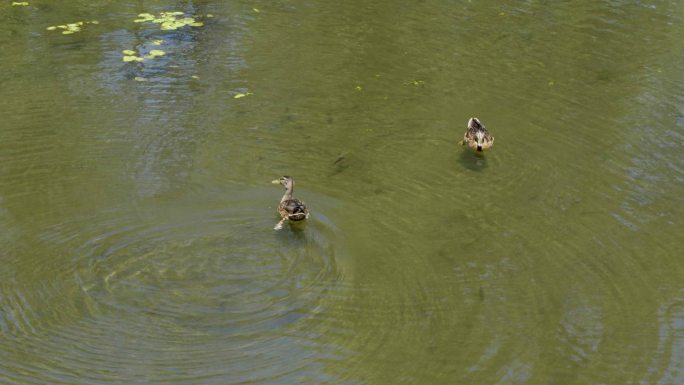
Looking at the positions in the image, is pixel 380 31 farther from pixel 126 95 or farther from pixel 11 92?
pixel 11 92

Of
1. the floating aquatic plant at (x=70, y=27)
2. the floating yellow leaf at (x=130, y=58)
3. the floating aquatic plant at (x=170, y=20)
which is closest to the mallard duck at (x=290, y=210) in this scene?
the floating yellow leaf at (x=130, y=58)

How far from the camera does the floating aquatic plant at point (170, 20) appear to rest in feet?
48.6

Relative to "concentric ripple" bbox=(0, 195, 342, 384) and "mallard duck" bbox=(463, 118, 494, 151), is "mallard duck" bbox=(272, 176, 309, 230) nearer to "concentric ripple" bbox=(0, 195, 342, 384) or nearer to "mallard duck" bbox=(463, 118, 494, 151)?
"concentric ripple" bbox=(0, 195, 342, 384)

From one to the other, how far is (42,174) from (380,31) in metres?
7.15

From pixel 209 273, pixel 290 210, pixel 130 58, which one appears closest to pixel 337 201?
pixel 290 210

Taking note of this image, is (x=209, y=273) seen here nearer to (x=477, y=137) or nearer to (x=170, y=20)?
(x=477, y=137)

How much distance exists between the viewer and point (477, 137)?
10.9 metres

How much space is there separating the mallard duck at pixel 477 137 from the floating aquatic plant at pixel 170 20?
6.03m

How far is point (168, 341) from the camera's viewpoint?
750cm

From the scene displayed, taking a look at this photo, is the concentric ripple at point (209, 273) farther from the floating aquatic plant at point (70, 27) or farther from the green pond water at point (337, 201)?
the floating aquatic plant at point (70, 27)

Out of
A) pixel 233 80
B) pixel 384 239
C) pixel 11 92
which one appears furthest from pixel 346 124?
pixel 11 92

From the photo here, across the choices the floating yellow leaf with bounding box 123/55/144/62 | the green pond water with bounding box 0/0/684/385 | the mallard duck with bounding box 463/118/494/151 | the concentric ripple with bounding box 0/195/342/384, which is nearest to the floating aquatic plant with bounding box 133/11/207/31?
the green pond water with bounding box 0/0/684/385

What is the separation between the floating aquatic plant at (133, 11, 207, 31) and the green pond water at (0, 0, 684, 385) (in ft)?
0.40

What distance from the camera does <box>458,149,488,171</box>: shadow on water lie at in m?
10.8
